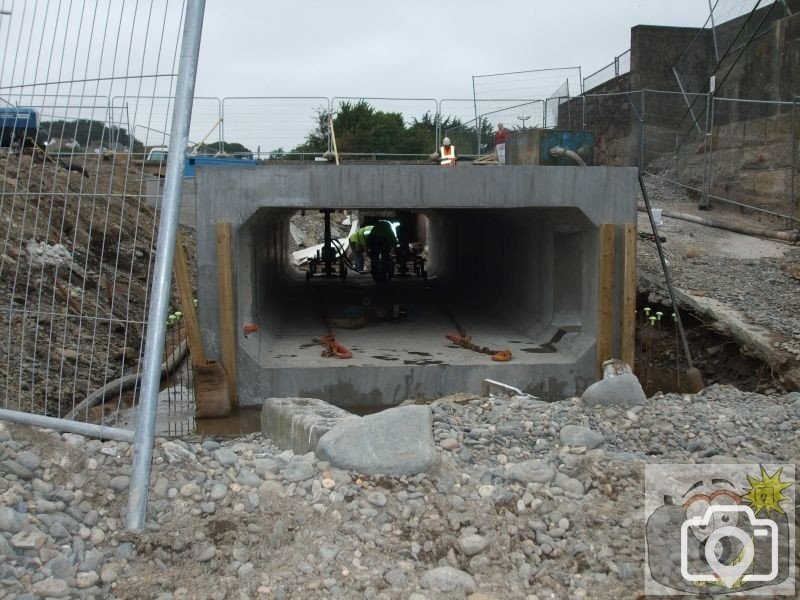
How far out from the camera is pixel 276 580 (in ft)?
10.6

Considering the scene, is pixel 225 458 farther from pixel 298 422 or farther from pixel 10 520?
pixel 10 520

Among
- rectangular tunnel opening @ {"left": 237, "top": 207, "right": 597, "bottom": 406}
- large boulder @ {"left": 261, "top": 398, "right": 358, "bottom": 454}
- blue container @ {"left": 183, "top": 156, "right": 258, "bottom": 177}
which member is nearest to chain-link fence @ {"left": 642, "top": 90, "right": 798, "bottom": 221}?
rectangular tunnel opening @ {"left": 237, "top": 207, "right": 597, "bottom": 406}

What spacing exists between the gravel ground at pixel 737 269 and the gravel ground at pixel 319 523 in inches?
295

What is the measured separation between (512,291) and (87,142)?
34.5 feet

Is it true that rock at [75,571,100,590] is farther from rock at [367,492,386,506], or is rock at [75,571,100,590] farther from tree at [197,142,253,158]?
tree at [197,142,253,158]

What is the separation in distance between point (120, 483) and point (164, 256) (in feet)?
3.65

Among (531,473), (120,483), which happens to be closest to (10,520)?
(120,483)

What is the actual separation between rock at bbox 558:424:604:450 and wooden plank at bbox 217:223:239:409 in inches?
247

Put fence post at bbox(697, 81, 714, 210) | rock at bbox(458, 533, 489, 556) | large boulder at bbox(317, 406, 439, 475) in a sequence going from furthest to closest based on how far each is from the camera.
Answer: fence post at bbox(697, 81, 714, 210), large boulder at bbox(317, 406, 439, 475), rock at bbox(458, 533, 489, 556)

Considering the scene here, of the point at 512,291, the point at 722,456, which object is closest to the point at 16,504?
the point at 722,456

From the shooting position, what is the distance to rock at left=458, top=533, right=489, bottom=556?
3473mm

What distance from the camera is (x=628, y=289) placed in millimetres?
10703

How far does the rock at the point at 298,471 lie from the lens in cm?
398

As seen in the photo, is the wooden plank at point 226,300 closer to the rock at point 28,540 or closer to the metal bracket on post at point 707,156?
the rock at point 28,540
